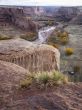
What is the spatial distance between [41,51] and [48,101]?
14.9 m

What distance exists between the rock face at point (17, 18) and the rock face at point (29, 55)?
1416 inches

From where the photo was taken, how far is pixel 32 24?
60.0 metres

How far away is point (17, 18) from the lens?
208 feet

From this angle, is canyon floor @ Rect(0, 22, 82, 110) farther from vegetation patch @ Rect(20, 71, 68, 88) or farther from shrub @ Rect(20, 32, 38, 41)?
shrub @ Rect(20, 32, 38, 41)

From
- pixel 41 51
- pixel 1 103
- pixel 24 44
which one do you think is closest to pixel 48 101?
pixel 1 103

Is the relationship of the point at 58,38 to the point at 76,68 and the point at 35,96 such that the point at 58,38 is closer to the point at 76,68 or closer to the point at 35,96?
the point at 76,68

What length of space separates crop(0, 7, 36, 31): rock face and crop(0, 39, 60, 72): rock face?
35959 millimetres

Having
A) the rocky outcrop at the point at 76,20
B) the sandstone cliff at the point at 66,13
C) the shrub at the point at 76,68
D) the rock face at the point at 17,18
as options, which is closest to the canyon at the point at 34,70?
the shrub at the point at 76,68

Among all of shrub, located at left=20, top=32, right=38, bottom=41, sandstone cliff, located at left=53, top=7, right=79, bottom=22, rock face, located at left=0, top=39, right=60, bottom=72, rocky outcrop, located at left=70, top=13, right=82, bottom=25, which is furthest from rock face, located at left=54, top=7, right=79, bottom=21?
rock face, located at left=0, top=39, right=60, bottom=72

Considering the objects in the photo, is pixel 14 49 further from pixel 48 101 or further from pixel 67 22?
pixel 67 22

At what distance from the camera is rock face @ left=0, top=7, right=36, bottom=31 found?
61.9m

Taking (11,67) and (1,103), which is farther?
(11,67)

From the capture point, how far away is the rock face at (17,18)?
61938 mm

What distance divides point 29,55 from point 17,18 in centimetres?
4064
